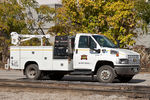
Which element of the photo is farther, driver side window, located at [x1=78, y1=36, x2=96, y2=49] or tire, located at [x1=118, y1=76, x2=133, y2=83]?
tire, located at [x1=118, y1=76, x2=133, y2=83]

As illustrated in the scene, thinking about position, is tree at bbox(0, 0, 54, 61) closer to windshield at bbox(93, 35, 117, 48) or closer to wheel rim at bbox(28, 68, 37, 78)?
wheel rim at bbox(28, 68, 37, 78)

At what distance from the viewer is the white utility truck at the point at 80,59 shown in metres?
15.8

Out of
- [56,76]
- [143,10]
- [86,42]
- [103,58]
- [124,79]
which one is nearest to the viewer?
[103,58]

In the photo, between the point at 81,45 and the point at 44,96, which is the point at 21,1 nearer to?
the point at 81,45

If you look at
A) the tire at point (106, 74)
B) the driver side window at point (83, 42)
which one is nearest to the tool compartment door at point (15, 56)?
the driver side window at point (83, 42)

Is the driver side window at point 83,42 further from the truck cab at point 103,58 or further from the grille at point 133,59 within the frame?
the grille at point 133,59

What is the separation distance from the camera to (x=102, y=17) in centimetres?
2758

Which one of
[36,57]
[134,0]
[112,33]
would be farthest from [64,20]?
[36,57]

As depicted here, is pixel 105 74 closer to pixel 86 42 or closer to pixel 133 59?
pixel 133 59

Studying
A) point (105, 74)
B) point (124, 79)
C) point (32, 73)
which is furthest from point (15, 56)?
point (124, 79)

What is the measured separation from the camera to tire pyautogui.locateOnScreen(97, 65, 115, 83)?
1585 centimetres

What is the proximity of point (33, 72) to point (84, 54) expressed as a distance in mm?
2901

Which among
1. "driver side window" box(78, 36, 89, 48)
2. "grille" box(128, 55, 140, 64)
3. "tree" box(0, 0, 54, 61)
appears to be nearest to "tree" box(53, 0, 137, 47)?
"tree" box(0, 0, 54, 61)

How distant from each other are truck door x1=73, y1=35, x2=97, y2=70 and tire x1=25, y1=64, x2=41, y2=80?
2.03 m
